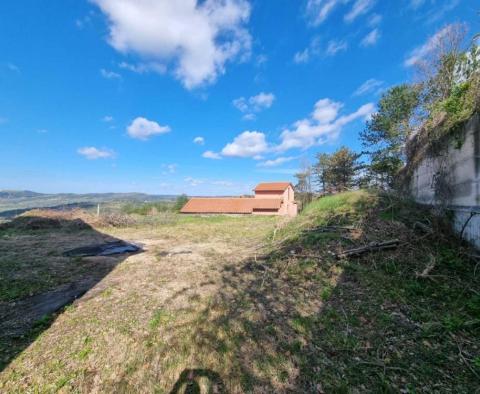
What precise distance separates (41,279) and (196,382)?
4.70 metres

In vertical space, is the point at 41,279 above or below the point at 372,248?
below

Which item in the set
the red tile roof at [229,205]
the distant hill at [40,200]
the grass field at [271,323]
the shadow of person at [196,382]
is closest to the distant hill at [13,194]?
the distant hill at [40,200]

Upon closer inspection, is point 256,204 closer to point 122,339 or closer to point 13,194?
point 122,339

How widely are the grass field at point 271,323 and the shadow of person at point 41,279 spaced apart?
4 centimetres

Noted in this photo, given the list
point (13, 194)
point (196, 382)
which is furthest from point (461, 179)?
point (13, 194)

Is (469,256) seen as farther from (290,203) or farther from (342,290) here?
(290,203)

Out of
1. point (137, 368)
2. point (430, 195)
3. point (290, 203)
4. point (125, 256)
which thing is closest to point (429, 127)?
point (430, 195)

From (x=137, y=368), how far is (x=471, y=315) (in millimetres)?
4608

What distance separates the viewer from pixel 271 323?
3350mm

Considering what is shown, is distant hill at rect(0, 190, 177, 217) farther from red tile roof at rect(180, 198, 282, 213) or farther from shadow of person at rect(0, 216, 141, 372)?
shadow of person at rect(0, 216, 141, 372)

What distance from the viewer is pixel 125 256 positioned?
23.7ft

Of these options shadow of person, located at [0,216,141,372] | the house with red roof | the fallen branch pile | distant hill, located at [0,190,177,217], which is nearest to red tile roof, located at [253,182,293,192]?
the house with red roof

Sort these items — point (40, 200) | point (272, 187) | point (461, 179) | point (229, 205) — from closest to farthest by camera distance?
point (461, 179) → point (229, 205) → point (272, 187) → point (40, 200)

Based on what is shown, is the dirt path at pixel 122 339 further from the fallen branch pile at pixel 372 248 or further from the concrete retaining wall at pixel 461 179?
the concrete retaining wall at pixel 461 179
